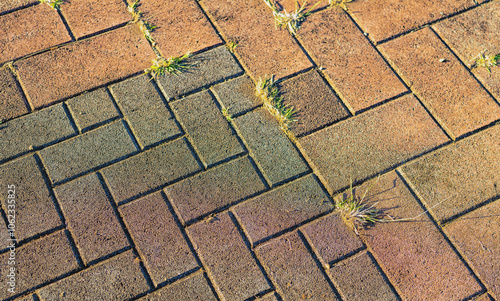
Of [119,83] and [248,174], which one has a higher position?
[119,83]

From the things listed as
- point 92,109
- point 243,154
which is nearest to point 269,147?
point 243,154

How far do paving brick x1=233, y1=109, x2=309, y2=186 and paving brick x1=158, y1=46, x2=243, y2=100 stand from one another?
0.34 metres

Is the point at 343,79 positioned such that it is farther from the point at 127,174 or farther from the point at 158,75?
the point at 127,174

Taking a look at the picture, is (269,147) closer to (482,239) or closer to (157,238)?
(157,238)

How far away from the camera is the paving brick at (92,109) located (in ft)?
8.19

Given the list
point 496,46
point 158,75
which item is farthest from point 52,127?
point 496,46

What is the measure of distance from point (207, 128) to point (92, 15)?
3.95 ft

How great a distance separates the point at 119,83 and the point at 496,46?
2.57 meters

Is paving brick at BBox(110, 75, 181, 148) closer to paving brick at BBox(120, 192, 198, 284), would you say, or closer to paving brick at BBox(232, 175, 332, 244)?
paving brick at BBox(120, 192, 198, 284)

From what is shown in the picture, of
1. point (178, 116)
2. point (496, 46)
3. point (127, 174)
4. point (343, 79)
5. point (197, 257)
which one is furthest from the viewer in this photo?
point (496, 46)

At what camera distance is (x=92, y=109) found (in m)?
2.54

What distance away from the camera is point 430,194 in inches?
94.3

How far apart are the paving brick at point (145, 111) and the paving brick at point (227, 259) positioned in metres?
0.60

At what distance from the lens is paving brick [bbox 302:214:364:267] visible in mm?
2221
